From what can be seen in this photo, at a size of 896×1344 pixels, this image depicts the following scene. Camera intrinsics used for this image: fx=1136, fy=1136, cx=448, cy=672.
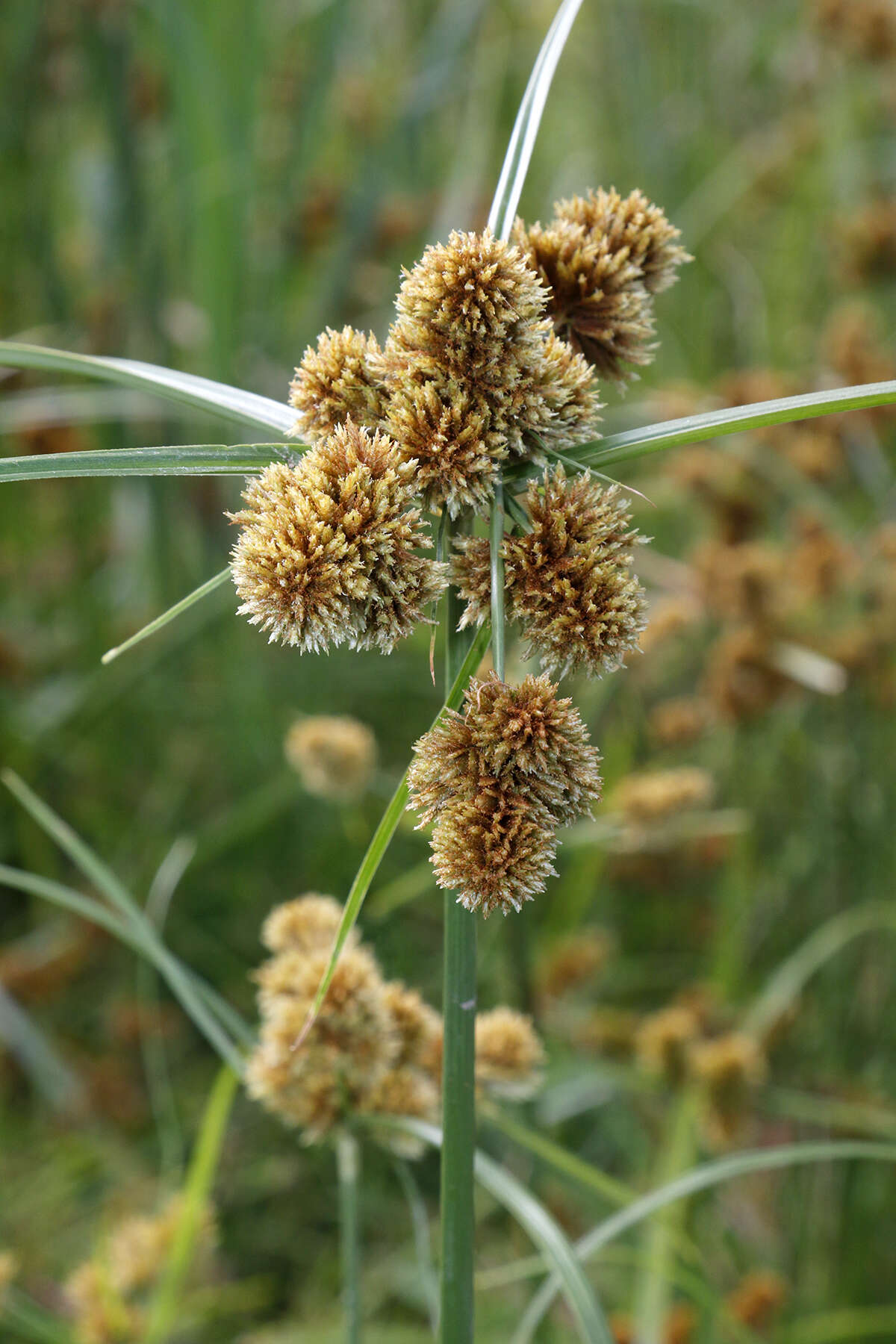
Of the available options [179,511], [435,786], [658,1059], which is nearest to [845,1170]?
[658,1059]

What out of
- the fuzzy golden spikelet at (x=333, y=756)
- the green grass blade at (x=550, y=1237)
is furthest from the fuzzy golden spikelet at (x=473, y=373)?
the fuzzy golden spikelet at (x=333, y=756)

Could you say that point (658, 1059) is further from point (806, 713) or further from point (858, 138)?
point (858, 138)

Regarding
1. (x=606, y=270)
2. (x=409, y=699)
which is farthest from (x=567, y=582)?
(x=409, y=699)

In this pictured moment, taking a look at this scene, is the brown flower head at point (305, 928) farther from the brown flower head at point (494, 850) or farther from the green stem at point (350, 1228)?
the brown flower head at point (494, 850)

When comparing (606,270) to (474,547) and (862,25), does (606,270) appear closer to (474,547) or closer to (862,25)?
(474,547)

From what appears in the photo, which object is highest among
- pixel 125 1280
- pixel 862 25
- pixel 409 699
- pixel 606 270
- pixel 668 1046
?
pixel 862 25

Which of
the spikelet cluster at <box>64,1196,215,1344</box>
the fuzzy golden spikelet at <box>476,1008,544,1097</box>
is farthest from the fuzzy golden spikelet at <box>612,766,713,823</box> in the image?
the spikelet cluster at <box>64,1196,215,1344</box>
